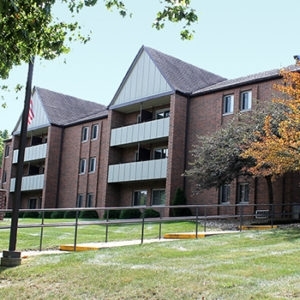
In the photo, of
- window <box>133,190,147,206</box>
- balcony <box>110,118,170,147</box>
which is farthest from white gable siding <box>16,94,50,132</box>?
window <box>133,190,147,206</box>

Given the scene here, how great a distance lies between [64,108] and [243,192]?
72.0 ft

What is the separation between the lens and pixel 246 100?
28.3m

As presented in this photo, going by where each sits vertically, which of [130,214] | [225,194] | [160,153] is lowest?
[130,214]

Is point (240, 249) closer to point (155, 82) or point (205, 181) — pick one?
point (205, 181)

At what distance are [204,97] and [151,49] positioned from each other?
5.84 metres

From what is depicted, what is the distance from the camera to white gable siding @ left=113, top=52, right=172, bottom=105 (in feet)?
105

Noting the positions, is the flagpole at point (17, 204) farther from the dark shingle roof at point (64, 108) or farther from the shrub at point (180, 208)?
the dark shingle roof at point (64, 108)

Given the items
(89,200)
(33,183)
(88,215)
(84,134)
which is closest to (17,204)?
(88,215)

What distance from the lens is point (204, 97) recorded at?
30.4m

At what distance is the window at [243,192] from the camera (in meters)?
27.4

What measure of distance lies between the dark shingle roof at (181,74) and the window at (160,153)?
14.0 feet

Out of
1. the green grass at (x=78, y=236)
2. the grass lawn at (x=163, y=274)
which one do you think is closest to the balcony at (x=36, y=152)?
the green grass at (x=78, y=236)

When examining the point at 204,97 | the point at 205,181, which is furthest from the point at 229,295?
the point at 204,97

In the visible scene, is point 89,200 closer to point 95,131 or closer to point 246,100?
point 95,131
